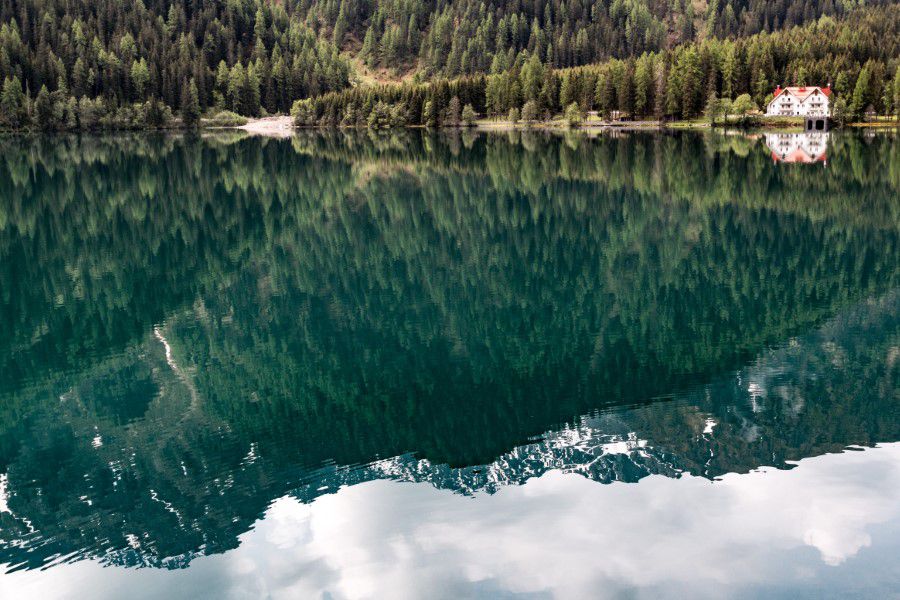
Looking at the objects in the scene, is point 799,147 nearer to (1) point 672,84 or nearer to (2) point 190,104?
(1) point 672,84

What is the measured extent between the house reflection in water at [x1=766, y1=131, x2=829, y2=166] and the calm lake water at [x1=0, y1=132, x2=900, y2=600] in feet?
105

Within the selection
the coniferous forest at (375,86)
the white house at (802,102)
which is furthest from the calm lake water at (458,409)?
the coniferous forest at (375,86)

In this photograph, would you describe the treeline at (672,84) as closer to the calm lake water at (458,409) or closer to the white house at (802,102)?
the white house at (802,102)

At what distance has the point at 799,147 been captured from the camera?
83.6 metres

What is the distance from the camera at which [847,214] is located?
39.1 metres

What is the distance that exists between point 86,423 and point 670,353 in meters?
13.4

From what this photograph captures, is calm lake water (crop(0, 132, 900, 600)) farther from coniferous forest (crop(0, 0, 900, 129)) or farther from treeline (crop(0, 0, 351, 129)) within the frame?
treeline (crop(0, 0, 351, 129))

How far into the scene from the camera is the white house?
401 ft

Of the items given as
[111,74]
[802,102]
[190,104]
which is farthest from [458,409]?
[111,74]

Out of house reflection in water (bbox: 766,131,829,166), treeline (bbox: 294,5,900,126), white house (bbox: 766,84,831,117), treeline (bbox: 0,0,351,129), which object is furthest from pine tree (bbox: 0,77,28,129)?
white house (bbox: 766,84,831,117)

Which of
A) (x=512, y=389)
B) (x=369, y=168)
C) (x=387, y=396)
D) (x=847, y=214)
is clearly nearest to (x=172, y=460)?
(x=387, y=396)

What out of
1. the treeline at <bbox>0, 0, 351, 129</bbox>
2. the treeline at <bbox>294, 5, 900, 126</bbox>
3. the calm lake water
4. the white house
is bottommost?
the calm lake water

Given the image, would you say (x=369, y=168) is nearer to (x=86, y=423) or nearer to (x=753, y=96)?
(x=86, y=423)

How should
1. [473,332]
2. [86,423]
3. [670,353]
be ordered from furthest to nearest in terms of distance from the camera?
1. [473,332]
2. [670,353]
3. [86,423]
